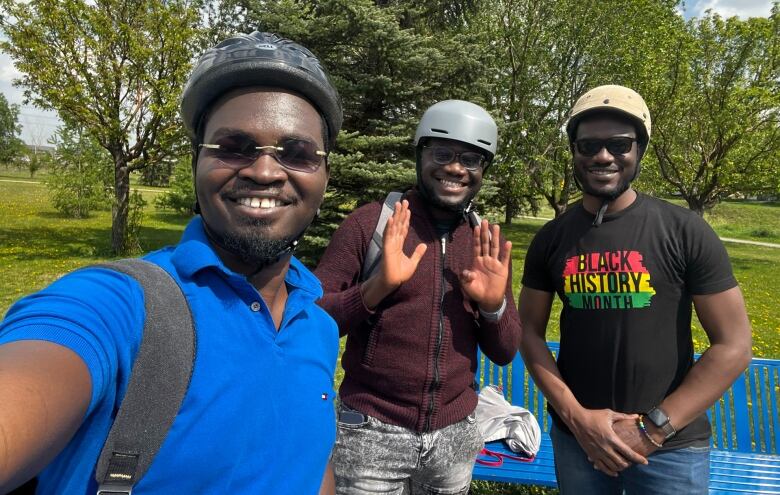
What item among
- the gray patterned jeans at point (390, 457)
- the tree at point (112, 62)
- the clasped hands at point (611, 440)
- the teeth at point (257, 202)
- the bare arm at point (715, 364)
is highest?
the tree at point (112, 62)

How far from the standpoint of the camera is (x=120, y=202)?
42.8 ft

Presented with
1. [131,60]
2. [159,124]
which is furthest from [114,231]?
[131,60]

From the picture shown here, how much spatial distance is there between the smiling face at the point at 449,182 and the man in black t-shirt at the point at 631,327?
Answer: 0.50 m

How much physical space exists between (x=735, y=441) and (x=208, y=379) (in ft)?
14.8

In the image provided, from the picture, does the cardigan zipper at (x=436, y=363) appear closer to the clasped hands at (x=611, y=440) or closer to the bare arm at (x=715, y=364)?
the clasped hands at (x=611, y=440)

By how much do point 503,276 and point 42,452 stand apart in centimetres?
172

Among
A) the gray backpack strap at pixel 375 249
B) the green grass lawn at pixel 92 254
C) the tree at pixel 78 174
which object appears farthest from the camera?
the tree at pixel 78 174

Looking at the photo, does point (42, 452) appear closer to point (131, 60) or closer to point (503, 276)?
point (503, 276)

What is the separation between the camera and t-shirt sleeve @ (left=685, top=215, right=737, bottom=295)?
6.66ft

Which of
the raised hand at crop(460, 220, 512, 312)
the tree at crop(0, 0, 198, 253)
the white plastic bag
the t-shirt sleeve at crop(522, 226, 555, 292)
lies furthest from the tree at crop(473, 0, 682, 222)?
the raised hand at crop(460, 220, 512, 312)

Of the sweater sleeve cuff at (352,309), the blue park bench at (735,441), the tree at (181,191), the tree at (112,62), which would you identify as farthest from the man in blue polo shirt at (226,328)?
the tree at (181,191)

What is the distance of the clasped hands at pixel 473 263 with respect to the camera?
2066mm

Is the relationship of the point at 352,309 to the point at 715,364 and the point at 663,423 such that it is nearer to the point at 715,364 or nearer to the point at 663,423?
the point at 663,423

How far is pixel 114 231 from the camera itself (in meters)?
13.3
